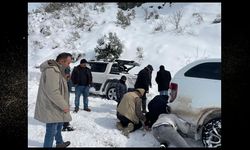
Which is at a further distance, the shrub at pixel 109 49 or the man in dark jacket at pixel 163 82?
the shrub at pixel 109 49

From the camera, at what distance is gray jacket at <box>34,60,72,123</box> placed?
471 cm

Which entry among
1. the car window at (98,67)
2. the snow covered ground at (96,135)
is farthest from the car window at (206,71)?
the car window at (98,67)

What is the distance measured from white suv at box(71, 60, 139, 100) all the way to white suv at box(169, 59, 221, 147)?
4.60m

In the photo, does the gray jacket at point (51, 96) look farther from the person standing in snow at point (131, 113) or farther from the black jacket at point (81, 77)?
the black jacket at point (81, 77)

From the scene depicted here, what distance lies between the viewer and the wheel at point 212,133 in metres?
5.15

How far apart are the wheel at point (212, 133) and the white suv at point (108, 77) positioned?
5265 mm

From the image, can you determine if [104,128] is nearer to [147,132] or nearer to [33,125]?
[147,132]

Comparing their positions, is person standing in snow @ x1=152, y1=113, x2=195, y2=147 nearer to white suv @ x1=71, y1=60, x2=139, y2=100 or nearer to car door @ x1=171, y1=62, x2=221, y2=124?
car door @ x1=171, y1=62, x2=221, y2=124

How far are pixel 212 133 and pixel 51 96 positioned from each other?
2264 mm

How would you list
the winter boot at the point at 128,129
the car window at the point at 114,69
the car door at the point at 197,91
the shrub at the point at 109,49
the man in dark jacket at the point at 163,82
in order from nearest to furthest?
the car door at the point at 197,91
the winter boot at the point at 128,129
the man in dark jacket at the point at 163,82
the car window at the point at 114,69
the shrub at the point at 109,49

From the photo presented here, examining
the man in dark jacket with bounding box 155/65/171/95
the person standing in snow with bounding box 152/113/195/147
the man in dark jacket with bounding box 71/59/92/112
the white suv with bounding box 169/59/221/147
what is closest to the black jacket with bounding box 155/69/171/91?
the man in dark jacket with bounding box 155/65/171/95

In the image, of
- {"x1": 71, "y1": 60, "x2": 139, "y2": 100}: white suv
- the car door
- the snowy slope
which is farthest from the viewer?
the snowy slope

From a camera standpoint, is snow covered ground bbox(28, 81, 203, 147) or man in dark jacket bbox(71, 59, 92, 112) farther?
man in dark jacket bbox(71, 59, 92, 112)
